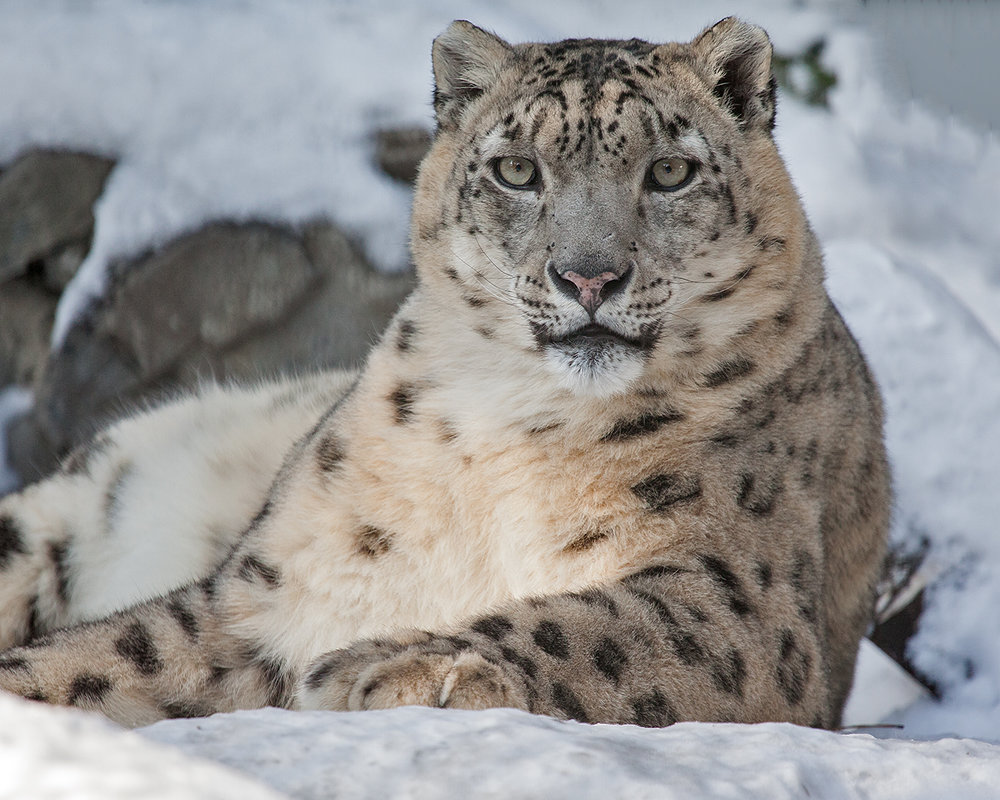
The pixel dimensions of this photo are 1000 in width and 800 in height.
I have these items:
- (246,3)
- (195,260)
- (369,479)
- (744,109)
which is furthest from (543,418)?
(246,3)

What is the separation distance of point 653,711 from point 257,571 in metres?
1.02

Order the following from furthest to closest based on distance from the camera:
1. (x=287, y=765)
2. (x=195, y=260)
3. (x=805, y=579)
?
(x=195, y=260), (x=805, y=579), (x=287, y=765)

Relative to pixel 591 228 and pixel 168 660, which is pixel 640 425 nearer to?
pixel 591 228

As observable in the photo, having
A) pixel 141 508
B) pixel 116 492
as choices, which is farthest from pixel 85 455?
pixel 141 508

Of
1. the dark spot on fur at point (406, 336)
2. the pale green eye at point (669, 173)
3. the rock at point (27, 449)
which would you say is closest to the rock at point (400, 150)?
the rock at point (27, 449)

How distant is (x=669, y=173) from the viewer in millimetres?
2572

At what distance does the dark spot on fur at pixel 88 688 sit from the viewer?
2490mm

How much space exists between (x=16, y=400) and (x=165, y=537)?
89.8 inches

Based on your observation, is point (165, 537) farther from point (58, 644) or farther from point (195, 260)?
point (195, 260)

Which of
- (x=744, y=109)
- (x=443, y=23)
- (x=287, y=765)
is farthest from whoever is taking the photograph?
(x=443, y=23)

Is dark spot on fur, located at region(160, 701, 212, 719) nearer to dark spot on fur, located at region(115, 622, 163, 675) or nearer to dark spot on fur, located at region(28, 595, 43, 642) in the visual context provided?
dark spot on fur, located at region(115, 622, 163, 675)

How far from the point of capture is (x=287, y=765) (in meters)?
1.36

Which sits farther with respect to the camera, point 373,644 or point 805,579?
point 805,579

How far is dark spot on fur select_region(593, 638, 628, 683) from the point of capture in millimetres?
2035
